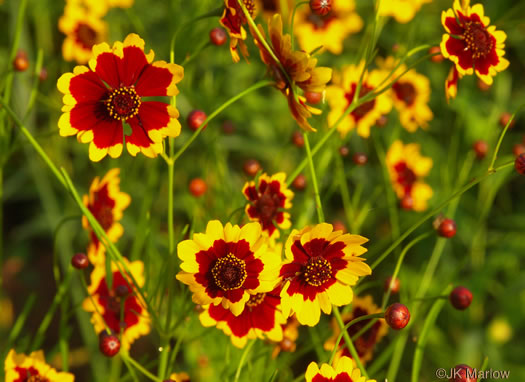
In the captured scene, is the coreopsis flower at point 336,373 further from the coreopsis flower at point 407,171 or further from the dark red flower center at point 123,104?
the coreopsis flower at point 407,171

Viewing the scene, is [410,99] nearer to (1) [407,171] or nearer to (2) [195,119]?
(1) [407,171]

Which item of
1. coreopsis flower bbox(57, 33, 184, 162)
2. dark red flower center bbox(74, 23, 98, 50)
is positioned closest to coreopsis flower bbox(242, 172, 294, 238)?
coreopsis flower bbox(57, 33, 184, 162)

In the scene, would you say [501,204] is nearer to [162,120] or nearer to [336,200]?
[336,200]

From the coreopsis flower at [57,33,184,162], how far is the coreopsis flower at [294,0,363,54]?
104cm

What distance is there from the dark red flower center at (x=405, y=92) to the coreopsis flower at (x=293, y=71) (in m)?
0.67

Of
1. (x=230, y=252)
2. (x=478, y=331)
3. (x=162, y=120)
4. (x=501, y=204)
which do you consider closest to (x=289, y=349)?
(x=230, y=252)

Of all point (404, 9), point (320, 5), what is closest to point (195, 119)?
point (320, 5)

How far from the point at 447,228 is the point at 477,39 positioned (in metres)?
0.36

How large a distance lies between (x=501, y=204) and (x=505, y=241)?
360 millimetres

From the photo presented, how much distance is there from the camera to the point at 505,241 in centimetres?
183

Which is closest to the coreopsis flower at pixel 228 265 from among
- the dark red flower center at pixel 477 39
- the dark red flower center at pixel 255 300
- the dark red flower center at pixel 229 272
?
the dark red flower center at pixel 229 272

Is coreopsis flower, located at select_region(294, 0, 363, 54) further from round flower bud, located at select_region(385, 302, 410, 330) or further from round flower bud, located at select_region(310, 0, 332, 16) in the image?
round flower bud, located at select_region(385, 302, 410, 330)

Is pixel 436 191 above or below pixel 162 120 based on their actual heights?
below

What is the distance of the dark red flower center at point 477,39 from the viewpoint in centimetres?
96
